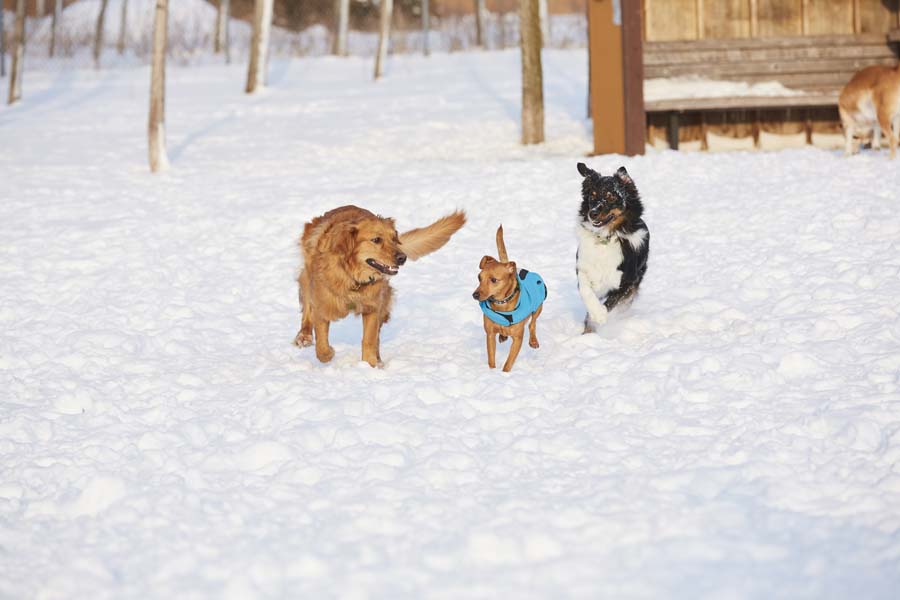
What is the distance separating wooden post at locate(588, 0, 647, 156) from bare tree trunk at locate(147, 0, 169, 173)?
6.26 metres

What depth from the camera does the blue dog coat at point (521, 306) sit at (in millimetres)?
6309

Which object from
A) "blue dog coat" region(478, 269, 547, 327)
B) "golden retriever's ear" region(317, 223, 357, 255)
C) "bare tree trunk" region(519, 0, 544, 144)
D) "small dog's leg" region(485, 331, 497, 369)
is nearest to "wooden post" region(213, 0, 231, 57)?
"bare tree trunk" region(519, 0, 544, 144)

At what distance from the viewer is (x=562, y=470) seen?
4730 mm

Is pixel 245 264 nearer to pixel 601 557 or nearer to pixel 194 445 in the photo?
pixel 194 445

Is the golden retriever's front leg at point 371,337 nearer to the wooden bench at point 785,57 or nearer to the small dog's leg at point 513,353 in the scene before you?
the small dog's leg at point 513,353

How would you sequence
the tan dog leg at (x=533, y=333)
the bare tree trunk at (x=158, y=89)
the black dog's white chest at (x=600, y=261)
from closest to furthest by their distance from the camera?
1. the tan dog leg at (x=533, y=333)
2. the black dog's white chest at (x=600, y=261)
3. the bare tree trunk at (x=158, y=89)

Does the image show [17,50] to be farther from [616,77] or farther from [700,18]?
[700,18]

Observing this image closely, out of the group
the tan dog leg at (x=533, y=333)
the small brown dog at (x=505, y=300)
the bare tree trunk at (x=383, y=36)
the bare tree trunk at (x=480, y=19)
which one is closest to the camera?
the small brown dog at (x=505, y=300)

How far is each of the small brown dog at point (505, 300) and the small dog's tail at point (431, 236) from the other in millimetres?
491

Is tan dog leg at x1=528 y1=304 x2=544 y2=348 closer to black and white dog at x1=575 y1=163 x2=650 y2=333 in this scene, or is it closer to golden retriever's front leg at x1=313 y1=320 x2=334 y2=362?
black and white dog at x1=575 y1=163 x2=650 y2=333

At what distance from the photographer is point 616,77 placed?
1477 cm

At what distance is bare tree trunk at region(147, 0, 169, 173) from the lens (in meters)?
14.3

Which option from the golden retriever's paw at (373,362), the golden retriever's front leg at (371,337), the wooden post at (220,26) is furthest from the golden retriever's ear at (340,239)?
the wooden post at (220,26)

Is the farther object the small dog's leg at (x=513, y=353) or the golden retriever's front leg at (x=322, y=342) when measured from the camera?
the golden retriever's front leg at (x=322, y=342)
